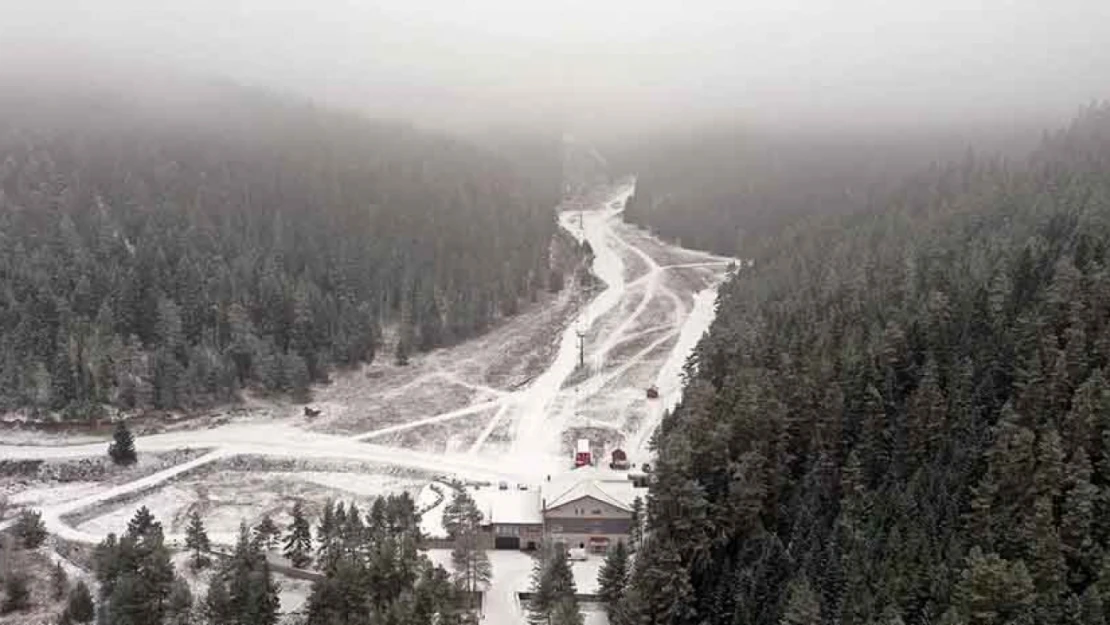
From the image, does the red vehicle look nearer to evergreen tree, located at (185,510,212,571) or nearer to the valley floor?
the valley floor

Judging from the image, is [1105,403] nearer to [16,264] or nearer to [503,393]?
[503,393]

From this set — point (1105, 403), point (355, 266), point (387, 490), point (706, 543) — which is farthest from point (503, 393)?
point (1105, 403)

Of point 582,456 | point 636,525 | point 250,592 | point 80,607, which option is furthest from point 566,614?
point 582,456

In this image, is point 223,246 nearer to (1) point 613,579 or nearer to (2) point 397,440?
(2) point 397,440

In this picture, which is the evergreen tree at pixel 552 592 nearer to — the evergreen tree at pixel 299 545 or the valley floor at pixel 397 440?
the valley floor at pixel 397 440

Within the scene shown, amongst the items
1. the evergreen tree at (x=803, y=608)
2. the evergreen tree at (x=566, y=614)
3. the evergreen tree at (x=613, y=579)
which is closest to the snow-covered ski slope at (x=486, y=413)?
the evergreen tree at (x=613, y=579)

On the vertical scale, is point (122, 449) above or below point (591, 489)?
below
